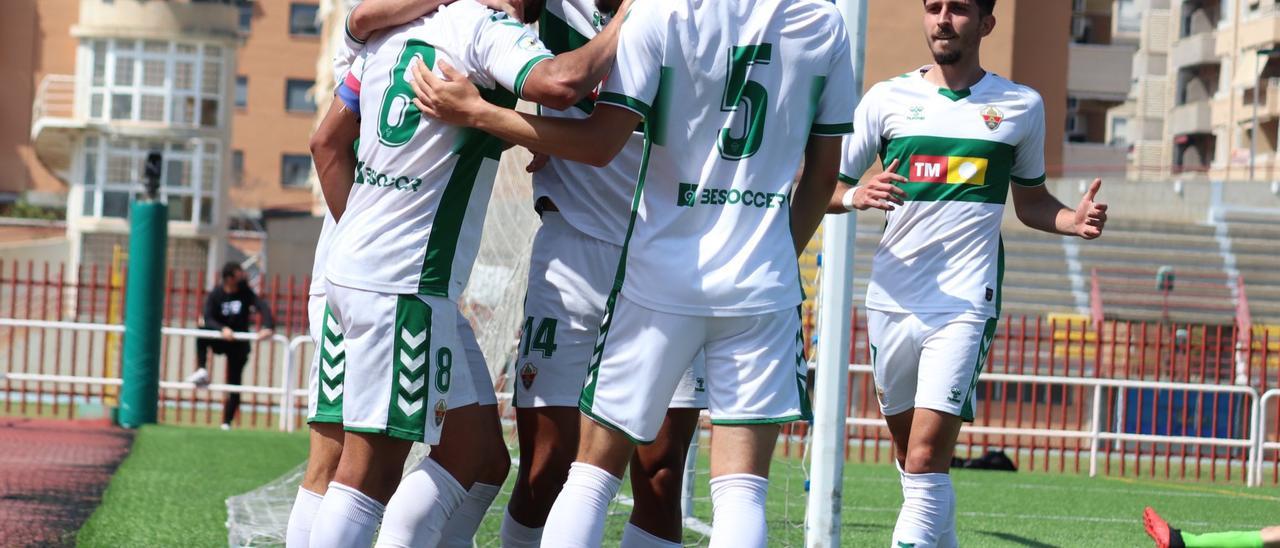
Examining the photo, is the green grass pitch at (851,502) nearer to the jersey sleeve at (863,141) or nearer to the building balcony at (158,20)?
the jersey sleeve at (863,141)

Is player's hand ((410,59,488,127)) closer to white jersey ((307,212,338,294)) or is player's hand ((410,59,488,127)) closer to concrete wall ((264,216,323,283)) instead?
white jersey ((307,212,338,294))

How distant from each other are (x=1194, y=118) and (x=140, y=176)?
40266mm

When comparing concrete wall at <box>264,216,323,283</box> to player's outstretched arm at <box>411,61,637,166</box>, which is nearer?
player's outstretched arm at <box>411,61,637,166</box>

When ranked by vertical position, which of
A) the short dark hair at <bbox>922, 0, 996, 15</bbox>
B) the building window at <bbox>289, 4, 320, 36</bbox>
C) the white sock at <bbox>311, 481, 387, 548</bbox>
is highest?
the building window at <bbox>289, 4, 320, 36</bbox>

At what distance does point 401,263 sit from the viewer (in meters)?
4.26

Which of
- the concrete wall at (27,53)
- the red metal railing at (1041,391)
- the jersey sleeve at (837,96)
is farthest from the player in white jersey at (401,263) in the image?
the concrete wall at (27,53)

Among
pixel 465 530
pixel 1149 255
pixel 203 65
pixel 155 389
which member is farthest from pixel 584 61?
pixel 203 65

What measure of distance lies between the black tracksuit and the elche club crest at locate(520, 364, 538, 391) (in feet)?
41.5

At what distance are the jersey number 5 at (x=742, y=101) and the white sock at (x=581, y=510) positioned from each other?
0.88m

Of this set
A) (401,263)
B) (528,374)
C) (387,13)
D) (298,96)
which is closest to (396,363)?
(401,263)

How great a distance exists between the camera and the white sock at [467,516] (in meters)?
4.68

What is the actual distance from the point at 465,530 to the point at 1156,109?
7406cm

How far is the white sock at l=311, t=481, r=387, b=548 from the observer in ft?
14.1

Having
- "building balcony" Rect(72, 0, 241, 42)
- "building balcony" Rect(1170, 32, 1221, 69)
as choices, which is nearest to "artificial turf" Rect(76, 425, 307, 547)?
"building balcony" Rect(72, 0, 241, 42)
